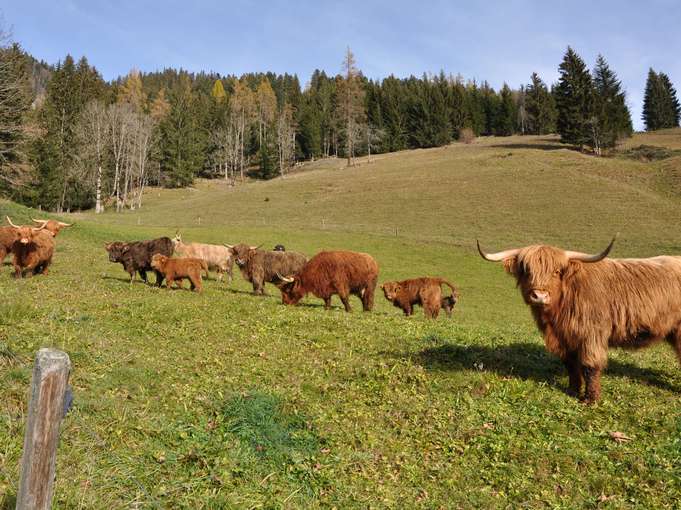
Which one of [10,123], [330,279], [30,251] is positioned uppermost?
[10,123]

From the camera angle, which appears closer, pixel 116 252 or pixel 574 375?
pixel 574 375

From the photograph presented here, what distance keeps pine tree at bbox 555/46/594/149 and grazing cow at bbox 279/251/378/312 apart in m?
73.0

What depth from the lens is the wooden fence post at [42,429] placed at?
3.12 meters

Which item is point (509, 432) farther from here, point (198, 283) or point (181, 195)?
point (181, 195)

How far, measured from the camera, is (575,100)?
7775 centimetres

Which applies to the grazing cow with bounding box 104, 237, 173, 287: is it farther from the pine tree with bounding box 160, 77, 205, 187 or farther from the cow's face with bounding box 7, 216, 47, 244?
the pine tree with bounding box 160, 77, 205, 187

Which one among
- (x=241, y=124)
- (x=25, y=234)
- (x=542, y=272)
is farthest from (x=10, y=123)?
(x=241, y=124)

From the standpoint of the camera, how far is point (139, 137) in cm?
7181

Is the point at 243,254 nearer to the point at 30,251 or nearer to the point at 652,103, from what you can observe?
the point at 30,251

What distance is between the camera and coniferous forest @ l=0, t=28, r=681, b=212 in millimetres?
61969

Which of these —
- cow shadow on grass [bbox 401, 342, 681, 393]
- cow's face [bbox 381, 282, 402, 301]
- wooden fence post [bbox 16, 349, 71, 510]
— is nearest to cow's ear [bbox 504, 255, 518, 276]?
cow shadow on grass [bbox 401, 342, 681, 393]

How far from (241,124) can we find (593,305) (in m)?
102

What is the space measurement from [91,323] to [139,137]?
6870cm

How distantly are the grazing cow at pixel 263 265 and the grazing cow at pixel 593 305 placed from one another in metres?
12.2
